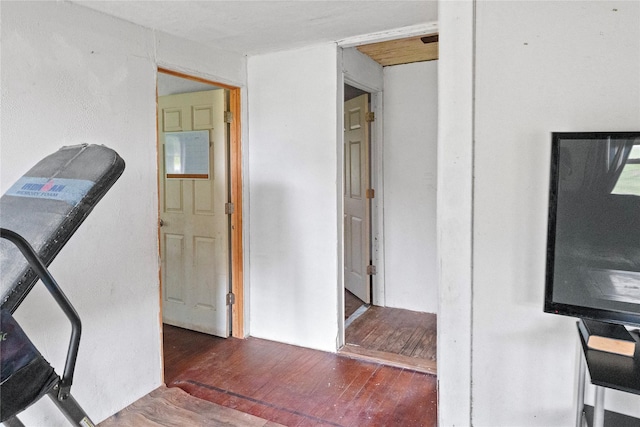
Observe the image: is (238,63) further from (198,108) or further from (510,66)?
(510,66)

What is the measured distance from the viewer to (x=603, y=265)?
1.54 m

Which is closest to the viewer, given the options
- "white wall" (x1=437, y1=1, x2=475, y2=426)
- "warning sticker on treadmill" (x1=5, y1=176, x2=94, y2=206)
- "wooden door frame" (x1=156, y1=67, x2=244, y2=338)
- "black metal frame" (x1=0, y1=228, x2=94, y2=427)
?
"black metal frame" (x1=0, y1=228, x2=94, y2=427)

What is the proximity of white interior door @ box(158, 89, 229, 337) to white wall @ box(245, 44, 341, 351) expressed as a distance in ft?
0.78

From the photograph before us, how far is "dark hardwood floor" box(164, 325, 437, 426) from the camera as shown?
2.41 metres

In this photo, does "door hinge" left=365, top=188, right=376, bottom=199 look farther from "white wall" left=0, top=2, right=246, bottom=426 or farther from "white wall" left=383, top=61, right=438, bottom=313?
"white wall" left=0, top=2, right=246, bottom=426

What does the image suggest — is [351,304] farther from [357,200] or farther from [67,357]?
[67,357]

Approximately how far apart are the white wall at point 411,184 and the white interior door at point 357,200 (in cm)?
19

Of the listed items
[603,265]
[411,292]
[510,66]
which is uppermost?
[510,66]

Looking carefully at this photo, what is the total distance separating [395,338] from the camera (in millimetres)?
3424

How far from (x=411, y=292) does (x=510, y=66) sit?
8.52 ft

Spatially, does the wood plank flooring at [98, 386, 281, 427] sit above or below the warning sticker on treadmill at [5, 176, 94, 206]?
below

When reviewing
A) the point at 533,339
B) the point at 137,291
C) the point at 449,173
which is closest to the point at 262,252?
the point at 137,291

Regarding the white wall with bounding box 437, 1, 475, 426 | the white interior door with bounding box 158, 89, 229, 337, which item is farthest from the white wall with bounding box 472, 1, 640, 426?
the white interior door with bounding box 158, 89, 229, 337

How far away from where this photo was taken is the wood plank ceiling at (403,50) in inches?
126
